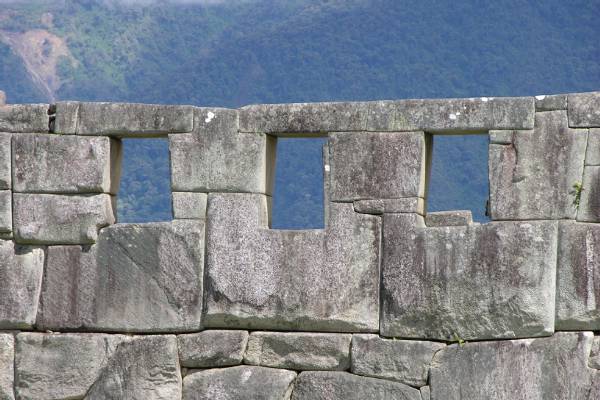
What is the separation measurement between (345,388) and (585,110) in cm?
263

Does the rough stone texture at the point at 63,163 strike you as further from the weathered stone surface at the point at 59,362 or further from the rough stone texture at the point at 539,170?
the rough stone texture at the point at 539,170

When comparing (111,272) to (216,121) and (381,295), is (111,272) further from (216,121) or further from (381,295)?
(381,295)

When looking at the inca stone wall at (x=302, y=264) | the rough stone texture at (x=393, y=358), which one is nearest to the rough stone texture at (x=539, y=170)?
the inca stone wall at (x=302, y=264)

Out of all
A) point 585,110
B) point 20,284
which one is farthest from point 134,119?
point 585,110

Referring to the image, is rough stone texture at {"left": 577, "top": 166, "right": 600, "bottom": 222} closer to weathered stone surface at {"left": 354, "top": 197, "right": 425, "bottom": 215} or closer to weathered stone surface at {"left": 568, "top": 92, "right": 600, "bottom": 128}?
weathered stone surface at {"left": 568, "top": 92, "right": 600, "bottom": 128}

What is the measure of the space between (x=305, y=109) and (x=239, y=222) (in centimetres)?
98

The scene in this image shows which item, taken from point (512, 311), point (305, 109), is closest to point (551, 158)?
point (512, 311)

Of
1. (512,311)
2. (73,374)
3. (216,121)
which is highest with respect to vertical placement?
(216,121)

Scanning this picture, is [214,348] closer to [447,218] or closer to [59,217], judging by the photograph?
[59,217]

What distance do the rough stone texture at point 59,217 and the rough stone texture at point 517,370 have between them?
2.81 meters

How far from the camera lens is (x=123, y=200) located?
52312 millimetres

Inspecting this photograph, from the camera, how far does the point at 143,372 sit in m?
9.95

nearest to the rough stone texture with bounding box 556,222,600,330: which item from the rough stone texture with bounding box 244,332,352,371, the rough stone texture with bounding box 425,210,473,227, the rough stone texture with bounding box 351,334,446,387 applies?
the rough stone texture with bounding box 351,334,446,387

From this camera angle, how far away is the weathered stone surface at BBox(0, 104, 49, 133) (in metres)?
10.2
